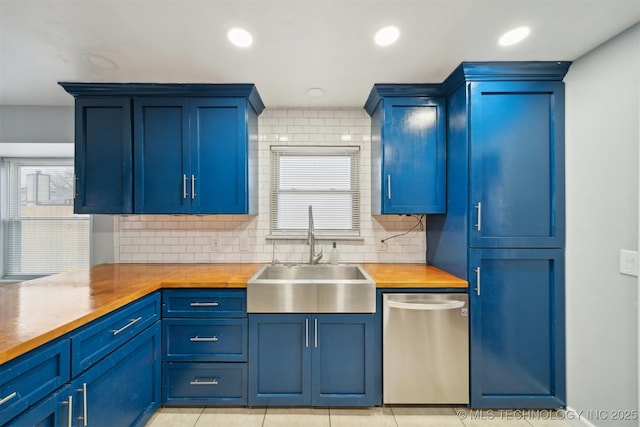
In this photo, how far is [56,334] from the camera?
1.16m

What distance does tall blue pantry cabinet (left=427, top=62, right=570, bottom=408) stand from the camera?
1.93 m

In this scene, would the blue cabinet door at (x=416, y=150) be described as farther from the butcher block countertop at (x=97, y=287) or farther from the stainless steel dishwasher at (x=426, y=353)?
the stainless steel dishwasher at (x=426, y=353)

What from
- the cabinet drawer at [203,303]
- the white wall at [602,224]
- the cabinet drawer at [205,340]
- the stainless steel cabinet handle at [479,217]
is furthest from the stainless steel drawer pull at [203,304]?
the white wall at [602,224]

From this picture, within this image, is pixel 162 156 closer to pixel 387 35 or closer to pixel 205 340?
pixel 205 340

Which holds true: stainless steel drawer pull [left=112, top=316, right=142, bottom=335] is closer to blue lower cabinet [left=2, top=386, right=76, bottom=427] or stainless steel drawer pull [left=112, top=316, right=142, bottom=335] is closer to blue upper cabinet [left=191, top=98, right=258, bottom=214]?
blue lower cabinet [left=2, top=386, right=76, bottom=427]

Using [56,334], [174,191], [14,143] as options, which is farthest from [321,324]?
→ [14,143]

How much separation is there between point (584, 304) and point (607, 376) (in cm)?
40

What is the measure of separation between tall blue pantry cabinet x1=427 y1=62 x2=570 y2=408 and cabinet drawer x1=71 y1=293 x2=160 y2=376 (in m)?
2.12

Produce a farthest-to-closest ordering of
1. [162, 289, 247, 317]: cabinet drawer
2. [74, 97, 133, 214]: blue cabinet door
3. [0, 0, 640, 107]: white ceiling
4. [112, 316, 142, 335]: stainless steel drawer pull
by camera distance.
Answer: [74, 97, 133, 214]: blue cabinet door, [162, 289, 247, 317]: cabinet drawer, [112, 316, 142, 335]: stainless steel drawer pull, [0, 0, 640, 107]: white ceiling

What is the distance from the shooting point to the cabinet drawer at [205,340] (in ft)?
6.41

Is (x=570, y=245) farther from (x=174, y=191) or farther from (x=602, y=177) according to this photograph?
(x=174, y=191)

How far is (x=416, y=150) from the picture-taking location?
2.31 m

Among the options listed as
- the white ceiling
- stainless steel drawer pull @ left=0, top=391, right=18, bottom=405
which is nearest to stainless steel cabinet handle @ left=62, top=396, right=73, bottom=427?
stainless steel drawer pull @ left=0, top=391, right=18, bottom=405

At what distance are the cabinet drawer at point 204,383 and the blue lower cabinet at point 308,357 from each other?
91 mm
